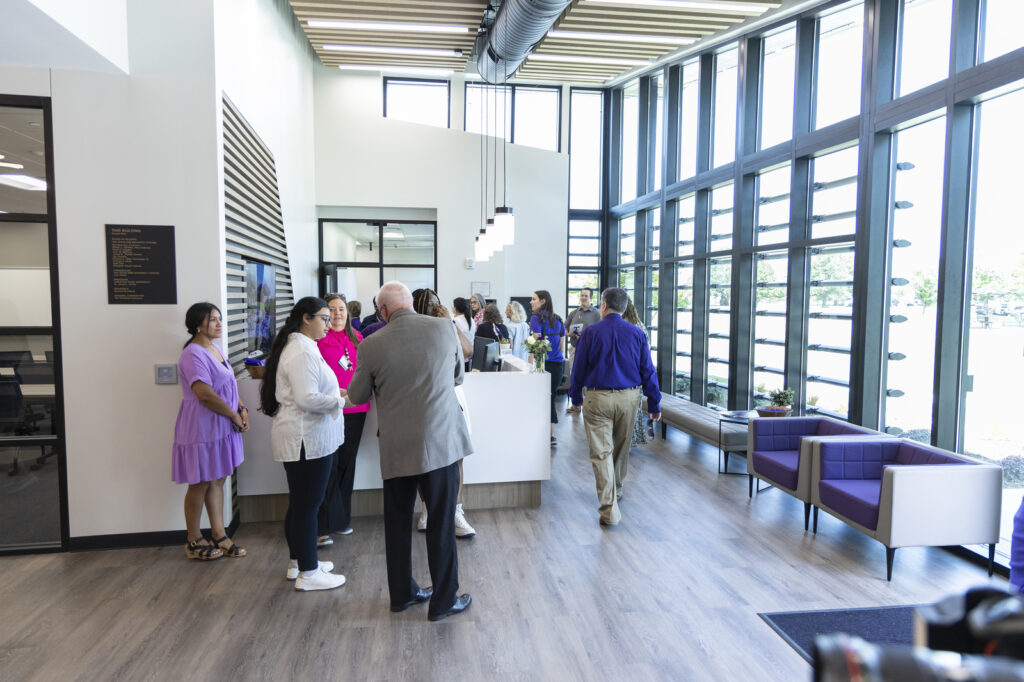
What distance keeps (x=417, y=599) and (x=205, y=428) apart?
5.64 ft

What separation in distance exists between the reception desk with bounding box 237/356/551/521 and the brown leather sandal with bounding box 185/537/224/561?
2.03 feet

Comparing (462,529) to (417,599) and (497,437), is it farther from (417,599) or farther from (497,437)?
(417,599)

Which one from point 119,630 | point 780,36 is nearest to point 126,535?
point 119,630

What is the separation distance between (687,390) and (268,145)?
6469mm

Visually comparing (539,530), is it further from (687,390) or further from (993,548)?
(687,390)

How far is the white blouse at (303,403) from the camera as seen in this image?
3.26 metres

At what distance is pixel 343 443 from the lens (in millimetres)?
4188

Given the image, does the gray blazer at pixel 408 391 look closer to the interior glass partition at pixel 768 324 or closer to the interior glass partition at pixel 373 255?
the interior glass partition at pixel 768 324

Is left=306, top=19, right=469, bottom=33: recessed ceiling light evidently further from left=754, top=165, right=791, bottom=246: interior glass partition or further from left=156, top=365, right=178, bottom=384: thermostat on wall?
left=156, top=365, right=178, bottom=384: thermostat on wall

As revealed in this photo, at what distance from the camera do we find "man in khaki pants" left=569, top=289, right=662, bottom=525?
15.3ft

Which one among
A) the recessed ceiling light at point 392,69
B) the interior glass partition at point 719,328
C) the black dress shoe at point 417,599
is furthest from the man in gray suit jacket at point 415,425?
the recessed ceiling light at point 392,69

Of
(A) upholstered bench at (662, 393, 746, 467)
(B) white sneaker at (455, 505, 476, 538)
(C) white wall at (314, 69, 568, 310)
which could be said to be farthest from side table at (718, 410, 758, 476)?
(C) white wall at (314, 69, 568, 310)

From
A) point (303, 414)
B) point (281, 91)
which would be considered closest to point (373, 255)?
point (281, 91)

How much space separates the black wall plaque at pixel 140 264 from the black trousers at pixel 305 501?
171 cm
